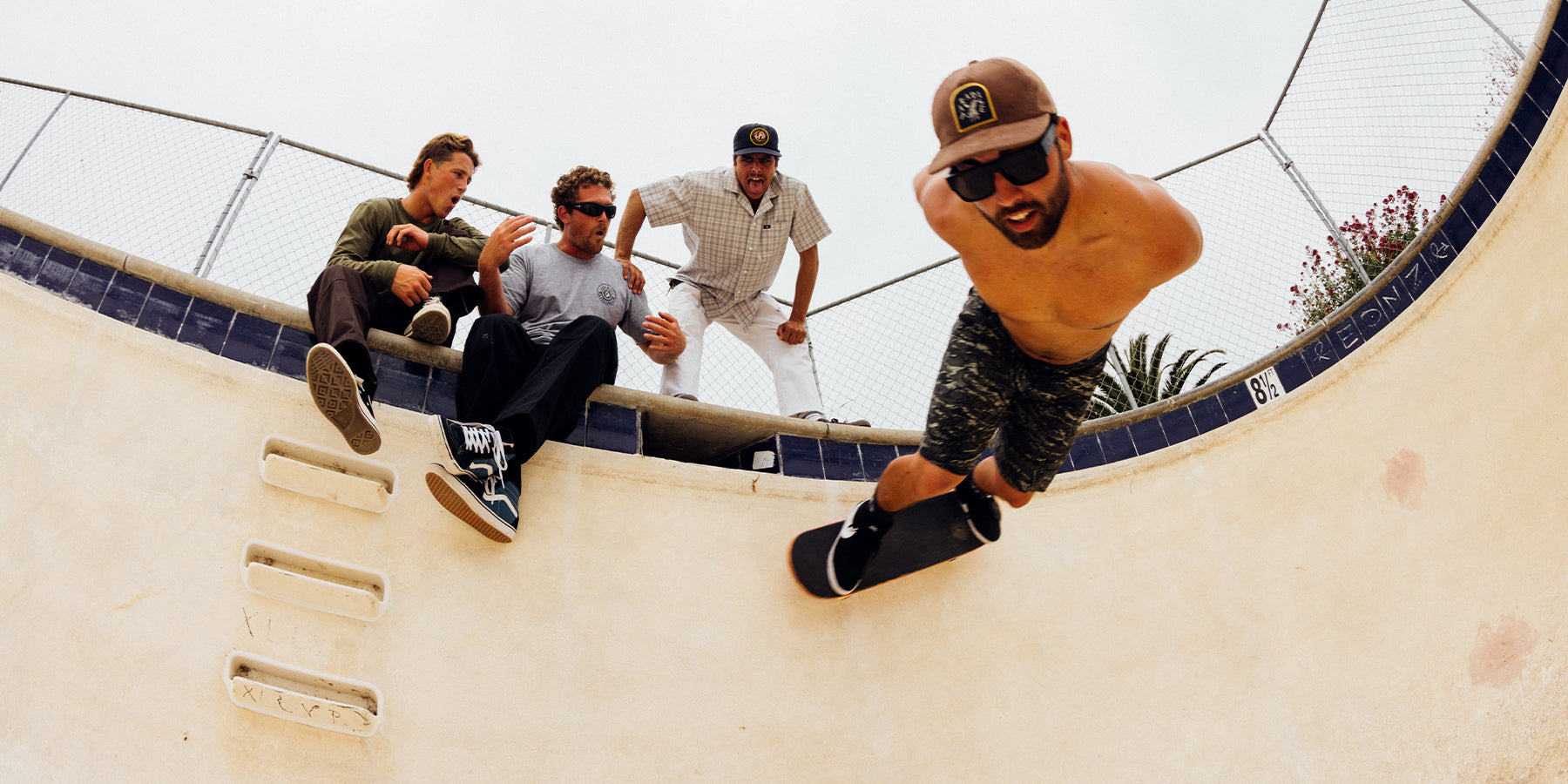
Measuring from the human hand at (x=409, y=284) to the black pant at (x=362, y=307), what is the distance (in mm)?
99

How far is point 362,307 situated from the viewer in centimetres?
356

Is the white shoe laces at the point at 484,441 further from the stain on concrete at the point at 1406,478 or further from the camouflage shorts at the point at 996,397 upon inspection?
the stain on concrete at the point at 1406,478

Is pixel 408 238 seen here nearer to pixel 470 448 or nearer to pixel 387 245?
pixel 387 245

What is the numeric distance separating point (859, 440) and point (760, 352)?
3.00ft

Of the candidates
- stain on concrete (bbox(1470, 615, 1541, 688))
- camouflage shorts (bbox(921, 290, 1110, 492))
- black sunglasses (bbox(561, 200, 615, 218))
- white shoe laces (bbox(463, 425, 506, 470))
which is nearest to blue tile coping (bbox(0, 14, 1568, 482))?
white shoe laces (bbox(463, 425, 506, 470))

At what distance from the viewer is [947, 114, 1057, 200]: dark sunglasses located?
2.38 m

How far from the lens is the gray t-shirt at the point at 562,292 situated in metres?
4.26

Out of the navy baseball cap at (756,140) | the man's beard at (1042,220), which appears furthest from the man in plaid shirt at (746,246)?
the man's beard at (1042,220)

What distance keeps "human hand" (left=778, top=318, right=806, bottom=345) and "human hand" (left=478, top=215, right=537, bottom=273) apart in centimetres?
176

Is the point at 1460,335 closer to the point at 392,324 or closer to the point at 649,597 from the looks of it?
the point at 649,597

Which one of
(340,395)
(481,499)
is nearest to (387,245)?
(340,395)

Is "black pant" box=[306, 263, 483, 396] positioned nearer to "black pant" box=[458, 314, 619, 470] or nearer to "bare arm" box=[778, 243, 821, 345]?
"black pant" box=[458, 314, 619, 470]

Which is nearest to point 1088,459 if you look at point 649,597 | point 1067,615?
point 1067,615

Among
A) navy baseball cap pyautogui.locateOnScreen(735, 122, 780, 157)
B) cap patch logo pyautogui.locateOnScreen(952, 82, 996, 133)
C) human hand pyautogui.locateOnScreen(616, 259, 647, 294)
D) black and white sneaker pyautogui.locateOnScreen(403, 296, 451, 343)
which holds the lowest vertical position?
cap patch logo pyautogui.locateOnScreen(952, 82, 996, 133)
